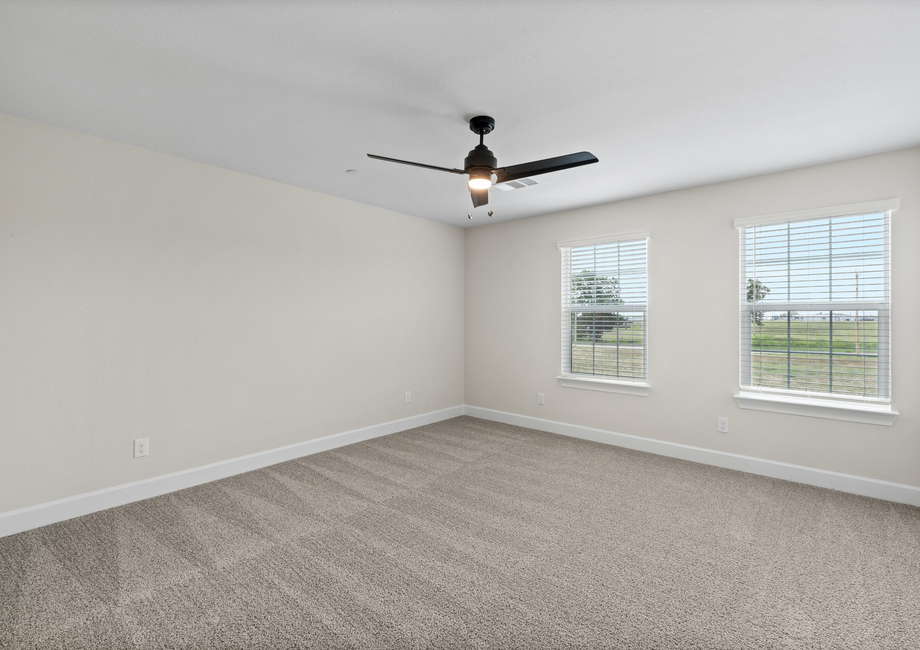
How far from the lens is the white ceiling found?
176 cm

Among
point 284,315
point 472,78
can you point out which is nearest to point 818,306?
point 472,78

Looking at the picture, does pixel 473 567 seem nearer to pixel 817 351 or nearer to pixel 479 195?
pixel 479 195

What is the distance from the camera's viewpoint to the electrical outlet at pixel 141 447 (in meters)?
3.11

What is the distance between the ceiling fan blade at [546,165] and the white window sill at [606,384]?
2.59 m

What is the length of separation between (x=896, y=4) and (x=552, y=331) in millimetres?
3595

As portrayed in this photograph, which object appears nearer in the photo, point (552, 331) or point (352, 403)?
point (352, 403)

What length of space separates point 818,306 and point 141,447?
5039 millimetres

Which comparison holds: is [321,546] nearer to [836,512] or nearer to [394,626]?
[394,626]

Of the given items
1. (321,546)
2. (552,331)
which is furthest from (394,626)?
(552,331)

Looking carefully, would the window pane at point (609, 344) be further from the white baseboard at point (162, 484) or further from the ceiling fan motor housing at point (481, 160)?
the ceiling fan motor housing at point (481, 160)

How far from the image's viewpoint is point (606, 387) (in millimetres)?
4562

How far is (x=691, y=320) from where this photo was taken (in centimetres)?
402

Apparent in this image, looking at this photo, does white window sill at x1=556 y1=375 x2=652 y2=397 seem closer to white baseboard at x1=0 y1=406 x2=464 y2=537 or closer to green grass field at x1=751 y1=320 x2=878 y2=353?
green grass field at x1=751 y1=320 x2=878 y2=353

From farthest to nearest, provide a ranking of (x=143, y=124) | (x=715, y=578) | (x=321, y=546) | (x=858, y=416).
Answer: (x=858, y=416), (x=143, y=124), (x=321, y=546), (x=715, y=578)
